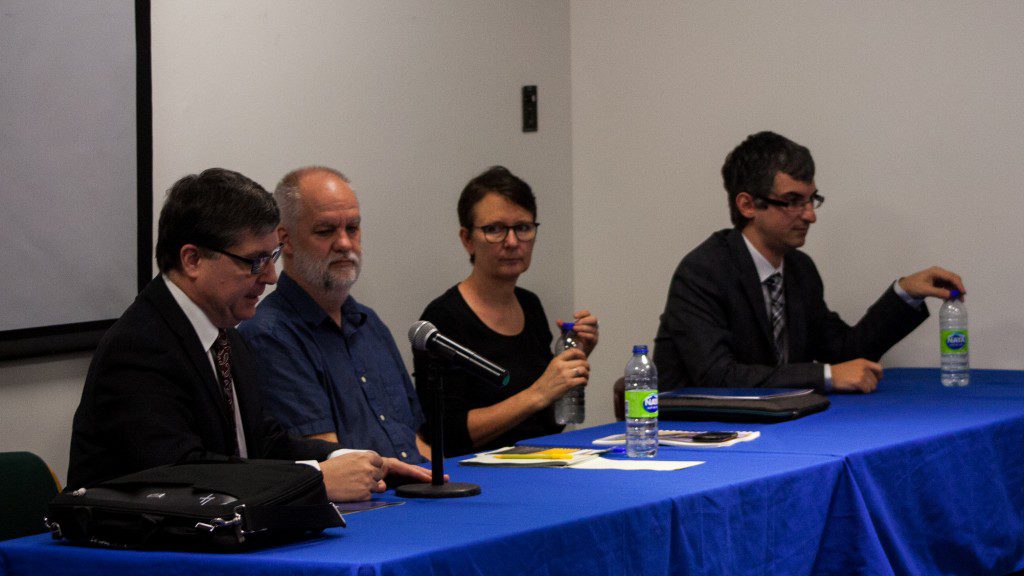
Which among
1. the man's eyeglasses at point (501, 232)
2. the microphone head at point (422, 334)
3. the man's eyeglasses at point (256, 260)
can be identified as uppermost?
the man's eyeglasses at point (256, 260)

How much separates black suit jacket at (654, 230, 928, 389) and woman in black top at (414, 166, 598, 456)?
0.41 meters

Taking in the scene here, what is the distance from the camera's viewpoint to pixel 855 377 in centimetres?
360

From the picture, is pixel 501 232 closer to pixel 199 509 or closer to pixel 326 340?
pixel 326 340

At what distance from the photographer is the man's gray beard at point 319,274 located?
2.94m

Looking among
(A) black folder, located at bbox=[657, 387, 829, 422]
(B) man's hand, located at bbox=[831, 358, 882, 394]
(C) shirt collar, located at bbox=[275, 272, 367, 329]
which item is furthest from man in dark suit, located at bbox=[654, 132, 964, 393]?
(C) shirt collar, located at bbox=[275, 272, 367, 329]

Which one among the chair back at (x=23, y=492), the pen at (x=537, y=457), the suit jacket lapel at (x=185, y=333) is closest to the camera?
the suit jacket lapel at (x=185, y=333)

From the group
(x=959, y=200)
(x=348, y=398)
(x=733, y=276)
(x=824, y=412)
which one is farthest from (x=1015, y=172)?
(x=348, y=398)

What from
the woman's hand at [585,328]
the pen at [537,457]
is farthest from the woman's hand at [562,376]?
the pen at [537,457]

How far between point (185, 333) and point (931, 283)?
2.59m

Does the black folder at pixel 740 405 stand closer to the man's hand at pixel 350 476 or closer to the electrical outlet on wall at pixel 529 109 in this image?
the man's hand at pixel 350 476

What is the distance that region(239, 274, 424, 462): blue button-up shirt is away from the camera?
2758 mm

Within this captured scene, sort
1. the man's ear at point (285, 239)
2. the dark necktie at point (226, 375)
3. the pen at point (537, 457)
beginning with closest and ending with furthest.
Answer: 1. the dark necktie at point (226, 375)
2. the pen at point (537, 457)
3. the man's ear at point (285, 239)

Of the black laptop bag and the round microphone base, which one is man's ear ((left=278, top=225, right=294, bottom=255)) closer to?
the round microphone base

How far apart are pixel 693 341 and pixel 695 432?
842 millimetres
